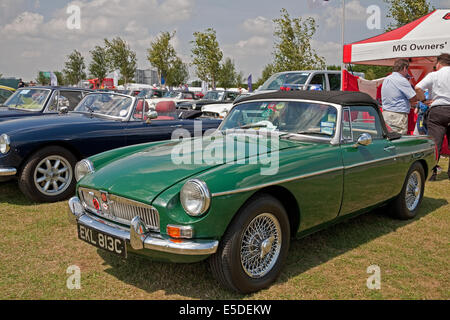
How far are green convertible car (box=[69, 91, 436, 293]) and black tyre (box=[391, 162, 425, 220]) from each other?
22 cm

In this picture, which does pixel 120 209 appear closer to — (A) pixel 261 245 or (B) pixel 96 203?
(B) pixel 96 203

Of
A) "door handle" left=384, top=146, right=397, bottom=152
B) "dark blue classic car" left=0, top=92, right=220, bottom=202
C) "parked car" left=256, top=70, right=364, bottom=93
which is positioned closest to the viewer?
"door handle" left=384, top=146, right=397, bottom=152

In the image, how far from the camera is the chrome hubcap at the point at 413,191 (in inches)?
190

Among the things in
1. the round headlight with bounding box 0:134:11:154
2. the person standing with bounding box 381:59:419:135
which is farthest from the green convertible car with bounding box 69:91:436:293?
the person standing with bounding box 381:59:419:135

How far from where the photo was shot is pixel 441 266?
3.52 meters

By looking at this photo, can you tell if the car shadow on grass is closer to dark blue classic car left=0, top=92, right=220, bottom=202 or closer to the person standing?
dark blue classic car left=0, top=92, right=220, bottom=202

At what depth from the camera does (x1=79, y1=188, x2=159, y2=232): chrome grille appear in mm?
2750

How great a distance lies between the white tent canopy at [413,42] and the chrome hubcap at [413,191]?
13.2 feet

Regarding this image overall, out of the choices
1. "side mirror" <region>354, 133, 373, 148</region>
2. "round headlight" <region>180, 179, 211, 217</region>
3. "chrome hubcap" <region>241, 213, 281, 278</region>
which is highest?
"side mirror" <region>354, 133, 373, 148</region>

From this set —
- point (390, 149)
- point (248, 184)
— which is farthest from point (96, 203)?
point (390, 149)

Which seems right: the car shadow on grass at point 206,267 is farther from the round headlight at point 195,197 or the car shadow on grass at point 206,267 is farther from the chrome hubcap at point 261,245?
the round headlight at point 195,197

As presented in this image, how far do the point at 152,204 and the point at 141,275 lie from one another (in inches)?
32.8

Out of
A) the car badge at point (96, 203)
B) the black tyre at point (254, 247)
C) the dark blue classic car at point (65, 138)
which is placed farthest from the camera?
the dark blue classic car at point (65, 138)

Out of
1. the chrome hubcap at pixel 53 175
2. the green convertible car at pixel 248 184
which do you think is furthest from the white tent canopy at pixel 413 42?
the chrome hubcap at pixel 53 175
